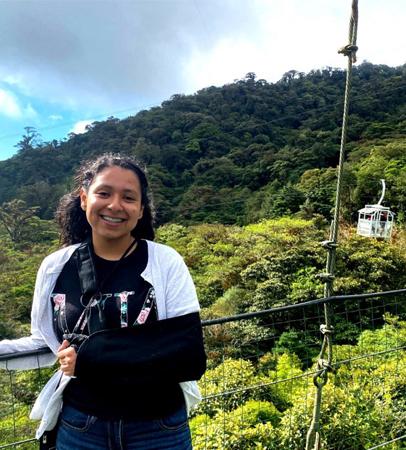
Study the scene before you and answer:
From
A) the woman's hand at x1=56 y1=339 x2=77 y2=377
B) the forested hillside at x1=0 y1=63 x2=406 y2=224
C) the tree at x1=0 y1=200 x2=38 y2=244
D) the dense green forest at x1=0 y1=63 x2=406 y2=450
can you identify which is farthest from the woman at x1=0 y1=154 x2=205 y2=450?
the tree at x1=0 y1=200 x2=38 y2=244

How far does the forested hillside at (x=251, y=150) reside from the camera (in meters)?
13.2

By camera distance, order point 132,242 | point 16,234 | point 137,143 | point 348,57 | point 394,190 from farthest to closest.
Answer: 1. point 137,143
2. point 16,234
3. point 394,190
4. point 348,57
5. point 132,242

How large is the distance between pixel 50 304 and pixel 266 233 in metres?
8.48

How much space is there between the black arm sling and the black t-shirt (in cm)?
2

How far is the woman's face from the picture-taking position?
780 mm

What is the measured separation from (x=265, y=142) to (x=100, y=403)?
2385 cm

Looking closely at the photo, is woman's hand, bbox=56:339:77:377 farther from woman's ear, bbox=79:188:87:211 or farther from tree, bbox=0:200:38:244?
tree, bbox=0:200:38:244

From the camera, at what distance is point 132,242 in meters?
0.83

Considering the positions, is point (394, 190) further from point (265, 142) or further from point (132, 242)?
point (265, 142)

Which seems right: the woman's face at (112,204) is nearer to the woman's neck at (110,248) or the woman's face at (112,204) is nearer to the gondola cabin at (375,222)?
the woman's neck at (110,248)

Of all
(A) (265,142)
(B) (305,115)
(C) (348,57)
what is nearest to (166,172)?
(A) (265,142)

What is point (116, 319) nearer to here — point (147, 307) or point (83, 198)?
point (147, 307)

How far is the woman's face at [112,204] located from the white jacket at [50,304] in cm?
7

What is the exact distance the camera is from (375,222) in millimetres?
6699
